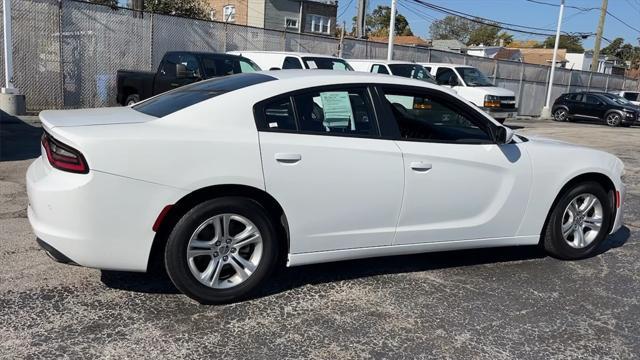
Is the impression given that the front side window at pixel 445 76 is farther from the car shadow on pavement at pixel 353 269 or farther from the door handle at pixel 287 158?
the door handle at pixel 287 158

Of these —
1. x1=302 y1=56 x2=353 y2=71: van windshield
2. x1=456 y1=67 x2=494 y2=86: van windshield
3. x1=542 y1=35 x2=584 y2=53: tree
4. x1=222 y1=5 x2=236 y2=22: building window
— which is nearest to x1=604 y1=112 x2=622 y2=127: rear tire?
x1=456 y1=67 x2=494 y2=86: van windshield

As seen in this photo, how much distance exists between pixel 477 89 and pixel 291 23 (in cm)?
3063

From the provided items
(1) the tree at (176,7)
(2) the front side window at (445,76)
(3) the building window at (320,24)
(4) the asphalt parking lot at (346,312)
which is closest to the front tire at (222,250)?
(4) the asphalt parking lot at (346,312)

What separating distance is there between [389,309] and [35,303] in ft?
7.56

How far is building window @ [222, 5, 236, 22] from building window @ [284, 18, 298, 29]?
4.74 m

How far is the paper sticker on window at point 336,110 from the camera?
13.3ft

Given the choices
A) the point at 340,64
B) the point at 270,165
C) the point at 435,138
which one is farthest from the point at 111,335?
the point at 340,64

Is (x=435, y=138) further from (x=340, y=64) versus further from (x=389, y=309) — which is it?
(x=340, y=64)

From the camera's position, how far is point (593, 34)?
37781 mm

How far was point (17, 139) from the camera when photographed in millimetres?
9969

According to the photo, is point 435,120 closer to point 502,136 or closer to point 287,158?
point 502,136

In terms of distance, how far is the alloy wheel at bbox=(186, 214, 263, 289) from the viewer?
366 centimetres

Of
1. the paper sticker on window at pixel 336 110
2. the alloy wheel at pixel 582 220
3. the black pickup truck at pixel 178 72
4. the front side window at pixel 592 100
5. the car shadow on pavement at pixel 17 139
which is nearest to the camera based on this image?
the paper sticker on window at pixel 336 110

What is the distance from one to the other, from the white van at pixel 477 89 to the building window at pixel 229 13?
105 feet
